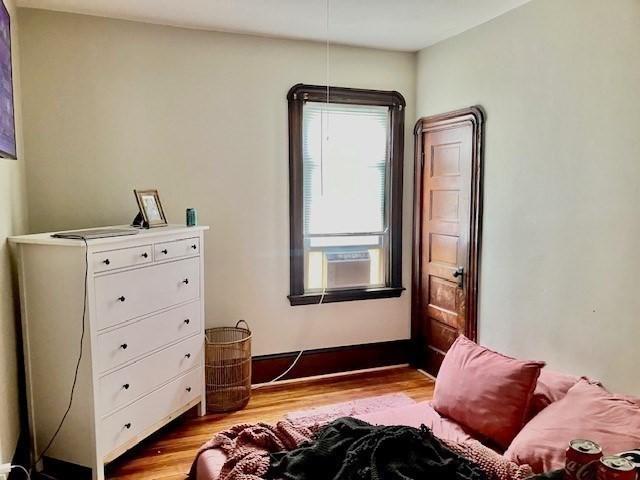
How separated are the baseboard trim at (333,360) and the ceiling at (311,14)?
8.01 feet

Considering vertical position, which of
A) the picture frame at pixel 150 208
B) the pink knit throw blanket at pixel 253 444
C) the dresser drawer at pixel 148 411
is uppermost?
the picture frame at pixel 150 208

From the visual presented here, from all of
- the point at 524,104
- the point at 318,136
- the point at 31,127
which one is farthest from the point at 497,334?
the point at 31,127

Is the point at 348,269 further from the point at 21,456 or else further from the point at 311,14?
the point at 21,456

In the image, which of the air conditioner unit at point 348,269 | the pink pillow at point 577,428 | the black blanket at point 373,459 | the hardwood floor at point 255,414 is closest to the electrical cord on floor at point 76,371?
the hardwood floor at point 255,414

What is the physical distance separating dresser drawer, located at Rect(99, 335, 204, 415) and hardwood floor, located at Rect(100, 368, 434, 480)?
37 centimetres

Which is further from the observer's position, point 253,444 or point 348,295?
point 348,295

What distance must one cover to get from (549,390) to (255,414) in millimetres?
1874

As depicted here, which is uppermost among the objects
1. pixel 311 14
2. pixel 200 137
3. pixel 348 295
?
pixel 311 14

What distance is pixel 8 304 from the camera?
2.54 meters

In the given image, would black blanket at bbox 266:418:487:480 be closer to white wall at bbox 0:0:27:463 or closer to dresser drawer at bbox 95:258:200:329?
dresser drawer at bbox 95:258:200:329

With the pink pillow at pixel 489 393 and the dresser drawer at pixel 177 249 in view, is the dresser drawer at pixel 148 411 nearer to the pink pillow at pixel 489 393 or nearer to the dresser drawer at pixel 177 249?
the dresser drawer at pixel 177 249

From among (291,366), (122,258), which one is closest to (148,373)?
(122,258)

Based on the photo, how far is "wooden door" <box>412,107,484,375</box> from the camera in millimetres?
3441

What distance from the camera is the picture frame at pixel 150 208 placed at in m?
3.03
